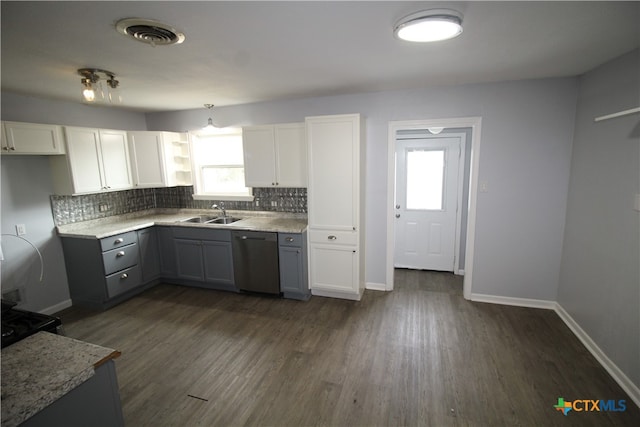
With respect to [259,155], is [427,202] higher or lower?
lower

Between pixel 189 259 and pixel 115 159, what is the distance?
150 centimetres

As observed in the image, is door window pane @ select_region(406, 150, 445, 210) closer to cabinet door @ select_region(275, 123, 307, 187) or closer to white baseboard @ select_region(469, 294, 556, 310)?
white baseboard @ select_region(469, 294, 556, 310)

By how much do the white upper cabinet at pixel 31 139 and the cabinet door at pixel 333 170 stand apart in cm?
256

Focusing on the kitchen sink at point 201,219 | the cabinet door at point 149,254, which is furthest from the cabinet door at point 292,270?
the cabinet door at point 149,254

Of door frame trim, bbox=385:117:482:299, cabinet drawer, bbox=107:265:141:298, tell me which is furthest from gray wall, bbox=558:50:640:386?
cabinet drawer, bbox=107:265:141:298

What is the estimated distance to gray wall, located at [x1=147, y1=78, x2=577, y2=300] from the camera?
292 cm

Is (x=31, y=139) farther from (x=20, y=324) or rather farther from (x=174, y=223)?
(x=20, y=324)

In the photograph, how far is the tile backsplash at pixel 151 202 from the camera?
350 cm

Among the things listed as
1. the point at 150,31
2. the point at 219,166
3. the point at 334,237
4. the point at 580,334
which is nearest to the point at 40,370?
the point at 150,31

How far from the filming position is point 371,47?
201cm

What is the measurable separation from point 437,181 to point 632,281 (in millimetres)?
2420

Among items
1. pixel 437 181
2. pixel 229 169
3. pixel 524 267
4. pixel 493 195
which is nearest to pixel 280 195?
pixel 229 169

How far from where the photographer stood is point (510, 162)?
3066 mm

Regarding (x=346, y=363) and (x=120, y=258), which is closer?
(x=346, y=363)
